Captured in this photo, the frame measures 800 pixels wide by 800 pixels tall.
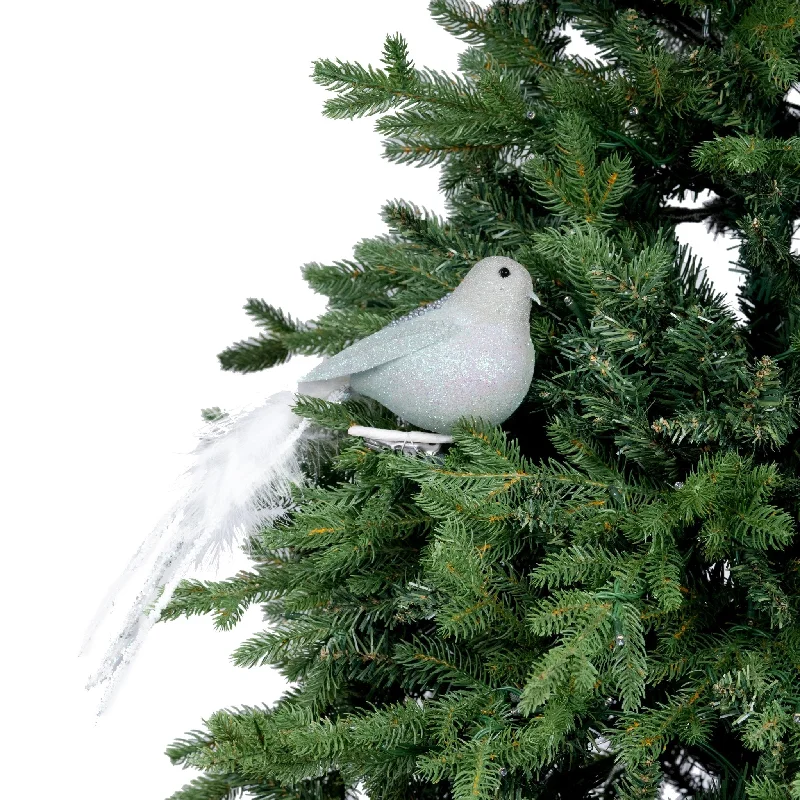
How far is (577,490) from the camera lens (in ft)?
Result: 2.23

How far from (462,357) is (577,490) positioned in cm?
12

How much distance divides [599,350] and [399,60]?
0.81ft

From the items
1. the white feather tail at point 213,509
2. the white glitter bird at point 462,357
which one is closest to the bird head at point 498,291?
the white glitter bird at point 462,357

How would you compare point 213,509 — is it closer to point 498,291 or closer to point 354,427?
point 354,427

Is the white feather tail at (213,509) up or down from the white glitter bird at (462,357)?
down

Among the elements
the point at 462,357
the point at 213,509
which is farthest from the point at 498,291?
the point at 213,509

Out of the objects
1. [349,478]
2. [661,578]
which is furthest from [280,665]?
[661,578]

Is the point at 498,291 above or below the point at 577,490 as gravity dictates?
above

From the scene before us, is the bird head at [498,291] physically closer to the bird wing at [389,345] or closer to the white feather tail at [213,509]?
the bird wing at [389,345]

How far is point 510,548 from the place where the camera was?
71 centimetres

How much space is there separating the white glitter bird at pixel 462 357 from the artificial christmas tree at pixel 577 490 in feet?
0.08

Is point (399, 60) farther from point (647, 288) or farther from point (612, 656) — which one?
point (612, 656)

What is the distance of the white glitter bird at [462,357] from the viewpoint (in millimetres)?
705

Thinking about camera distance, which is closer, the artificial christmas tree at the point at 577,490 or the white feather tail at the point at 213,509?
the artificial christmas tree at the point at 577,490
